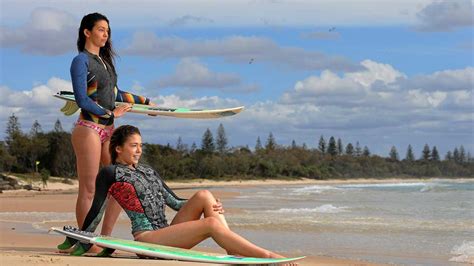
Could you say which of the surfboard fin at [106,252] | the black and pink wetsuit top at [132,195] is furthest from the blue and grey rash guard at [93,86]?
the surfboard fin at [106,252]

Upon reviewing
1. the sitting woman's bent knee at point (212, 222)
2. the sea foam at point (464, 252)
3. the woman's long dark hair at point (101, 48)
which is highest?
the woman's long dark hair at point (101, 48)

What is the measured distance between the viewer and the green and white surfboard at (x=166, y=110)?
563 cm

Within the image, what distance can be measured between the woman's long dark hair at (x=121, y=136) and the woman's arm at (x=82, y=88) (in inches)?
17.9

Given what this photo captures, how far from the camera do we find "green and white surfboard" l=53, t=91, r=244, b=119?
5.63 m

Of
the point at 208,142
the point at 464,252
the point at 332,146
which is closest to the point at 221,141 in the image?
the point at 208,142

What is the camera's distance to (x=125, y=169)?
457cm

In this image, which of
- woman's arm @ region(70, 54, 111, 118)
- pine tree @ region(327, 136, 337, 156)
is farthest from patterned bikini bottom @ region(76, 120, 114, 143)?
pine tree @ region(327, 136, 337, 156)

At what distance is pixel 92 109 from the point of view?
502 centimetres

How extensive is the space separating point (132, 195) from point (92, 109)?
2.60 feet

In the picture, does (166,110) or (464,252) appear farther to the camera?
(464,252)

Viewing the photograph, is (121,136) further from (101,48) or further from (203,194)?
(101,48)

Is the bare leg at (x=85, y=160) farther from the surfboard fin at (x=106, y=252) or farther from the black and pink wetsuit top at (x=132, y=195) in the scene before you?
the surfboard fin at (x=106, y=252)

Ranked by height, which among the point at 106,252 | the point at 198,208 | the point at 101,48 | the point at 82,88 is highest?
the point at 101,48

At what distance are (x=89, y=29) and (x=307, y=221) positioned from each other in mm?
8011
